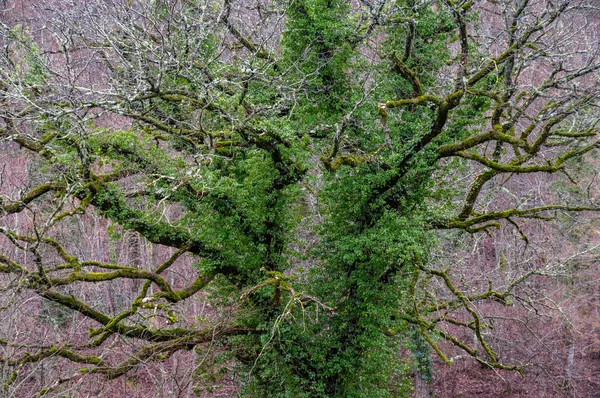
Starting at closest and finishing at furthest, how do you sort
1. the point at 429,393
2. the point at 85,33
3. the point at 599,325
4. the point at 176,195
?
1. the point at 176,195
2. the point at 85,33
3. the point at 429,393
4. the point at 599,325

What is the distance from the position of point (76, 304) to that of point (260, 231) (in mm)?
3022

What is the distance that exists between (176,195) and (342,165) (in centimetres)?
260

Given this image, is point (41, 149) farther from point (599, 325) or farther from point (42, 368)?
point (599, 325)

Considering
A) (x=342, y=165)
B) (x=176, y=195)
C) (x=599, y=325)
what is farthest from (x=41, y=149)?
(x=599, y=325)

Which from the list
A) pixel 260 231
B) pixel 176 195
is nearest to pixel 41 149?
pixel 176 195

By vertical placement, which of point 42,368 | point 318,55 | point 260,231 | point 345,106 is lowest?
A: point 42,368

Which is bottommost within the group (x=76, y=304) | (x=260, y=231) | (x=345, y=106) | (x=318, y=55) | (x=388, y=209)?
(x=76, y=304)

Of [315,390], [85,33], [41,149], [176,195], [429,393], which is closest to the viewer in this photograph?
[41,149]

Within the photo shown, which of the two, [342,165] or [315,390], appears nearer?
[342,165]

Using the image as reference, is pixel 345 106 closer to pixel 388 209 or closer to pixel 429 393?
pixel 388 209

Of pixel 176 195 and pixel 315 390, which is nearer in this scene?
pixel 176 195

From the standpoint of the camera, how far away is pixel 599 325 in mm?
18703

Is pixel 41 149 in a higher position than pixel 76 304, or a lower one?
higher

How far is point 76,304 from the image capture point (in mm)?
8711
